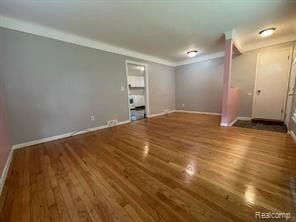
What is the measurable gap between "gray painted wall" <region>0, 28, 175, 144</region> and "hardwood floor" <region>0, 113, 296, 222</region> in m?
0.67

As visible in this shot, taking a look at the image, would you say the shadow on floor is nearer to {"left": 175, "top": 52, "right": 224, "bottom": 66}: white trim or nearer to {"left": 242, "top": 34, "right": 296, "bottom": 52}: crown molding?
{"left": 242, "top": 34, "right": 296, "bottom": 52}: crown molding

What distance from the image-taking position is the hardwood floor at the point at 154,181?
1169 mm

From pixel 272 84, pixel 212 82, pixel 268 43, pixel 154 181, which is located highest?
pixel 268 43

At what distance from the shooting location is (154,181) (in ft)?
5.12

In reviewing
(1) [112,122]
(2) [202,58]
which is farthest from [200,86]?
(1) [112,122]

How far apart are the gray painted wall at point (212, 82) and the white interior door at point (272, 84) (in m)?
0.15

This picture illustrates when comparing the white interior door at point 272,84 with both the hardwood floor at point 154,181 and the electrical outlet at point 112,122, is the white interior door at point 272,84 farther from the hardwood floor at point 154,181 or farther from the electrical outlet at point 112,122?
the electrical outlet at point 112,122

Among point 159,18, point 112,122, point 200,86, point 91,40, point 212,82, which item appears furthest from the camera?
point 200,86

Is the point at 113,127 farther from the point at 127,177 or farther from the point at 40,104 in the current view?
the point at 127,177

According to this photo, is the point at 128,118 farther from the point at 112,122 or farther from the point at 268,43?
the point at 268,43

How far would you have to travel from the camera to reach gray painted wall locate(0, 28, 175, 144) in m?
2.58

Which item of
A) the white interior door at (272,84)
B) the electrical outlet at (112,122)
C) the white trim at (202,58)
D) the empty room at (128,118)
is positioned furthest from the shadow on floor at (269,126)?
the electrical outlet at (112,122)

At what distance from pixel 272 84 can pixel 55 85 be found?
607 centimetres

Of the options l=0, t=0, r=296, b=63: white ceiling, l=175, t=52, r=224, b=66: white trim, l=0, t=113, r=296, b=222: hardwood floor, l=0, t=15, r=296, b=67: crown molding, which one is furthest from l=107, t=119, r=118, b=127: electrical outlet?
l=175, t=52, r=224, b=66: white trim
